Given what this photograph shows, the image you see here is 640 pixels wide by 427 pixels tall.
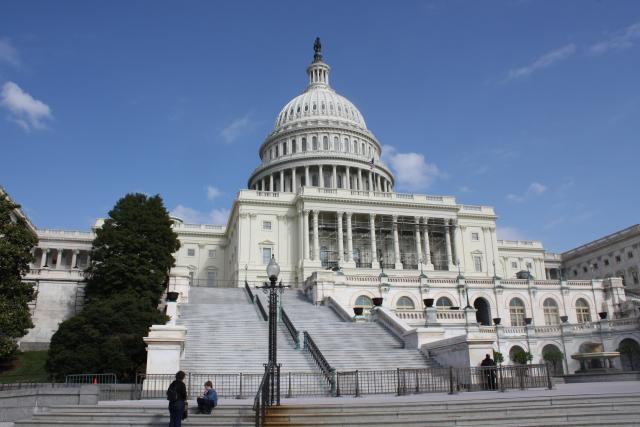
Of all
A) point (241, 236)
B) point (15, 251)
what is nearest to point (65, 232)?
point (241, 236)

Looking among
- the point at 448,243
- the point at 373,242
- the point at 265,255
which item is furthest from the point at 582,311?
the point at 265,255

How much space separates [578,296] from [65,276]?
1963 inches

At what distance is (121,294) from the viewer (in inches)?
1667

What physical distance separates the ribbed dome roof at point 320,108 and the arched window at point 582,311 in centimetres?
5750

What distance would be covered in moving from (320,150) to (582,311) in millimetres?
52056

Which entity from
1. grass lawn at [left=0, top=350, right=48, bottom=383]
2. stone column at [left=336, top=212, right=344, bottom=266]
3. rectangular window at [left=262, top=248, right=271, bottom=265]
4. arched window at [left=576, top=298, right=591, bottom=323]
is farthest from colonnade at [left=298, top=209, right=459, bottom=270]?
grass lawn at [left=0, top=350, right=48, bottom=383]

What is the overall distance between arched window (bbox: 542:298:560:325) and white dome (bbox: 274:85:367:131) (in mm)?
57266

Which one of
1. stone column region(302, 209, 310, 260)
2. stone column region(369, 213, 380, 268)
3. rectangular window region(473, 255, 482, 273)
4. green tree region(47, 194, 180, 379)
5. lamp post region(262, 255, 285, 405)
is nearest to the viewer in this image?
lamp post region(262, 255, 285, 405)

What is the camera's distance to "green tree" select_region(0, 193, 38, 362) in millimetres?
32312

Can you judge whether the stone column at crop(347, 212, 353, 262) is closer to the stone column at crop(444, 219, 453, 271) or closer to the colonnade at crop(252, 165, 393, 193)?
the stone column at crop(444, 219, 453, 271)

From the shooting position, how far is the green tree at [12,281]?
32312mm

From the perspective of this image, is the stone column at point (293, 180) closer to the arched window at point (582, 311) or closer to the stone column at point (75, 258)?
the stone column at point (75, 258)

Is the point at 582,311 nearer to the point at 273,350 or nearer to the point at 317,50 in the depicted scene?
the point at 273,350

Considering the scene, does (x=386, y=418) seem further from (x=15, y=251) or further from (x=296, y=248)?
(x=296, y=248)
